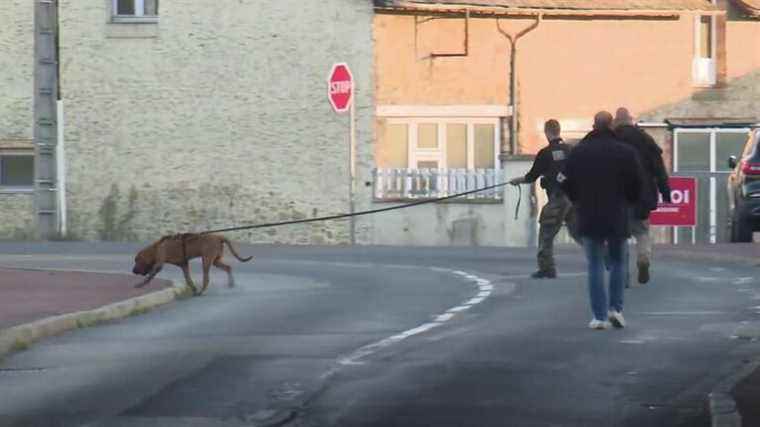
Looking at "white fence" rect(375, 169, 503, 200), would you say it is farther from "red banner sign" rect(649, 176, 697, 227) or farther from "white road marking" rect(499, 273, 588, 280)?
"white road marking" rect(499, 273, 588, 280)

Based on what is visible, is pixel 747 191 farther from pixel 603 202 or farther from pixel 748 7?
pixel 603 202

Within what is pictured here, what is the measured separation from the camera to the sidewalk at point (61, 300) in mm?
15484

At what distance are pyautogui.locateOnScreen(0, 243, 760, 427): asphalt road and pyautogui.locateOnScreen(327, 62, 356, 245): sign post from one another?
15.3m

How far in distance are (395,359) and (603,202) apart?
2.96 metres

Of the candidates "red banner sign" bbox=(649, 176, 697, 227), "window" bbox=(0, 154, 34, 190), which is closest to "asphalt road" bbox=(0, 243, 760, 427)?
"red banner sign" bbox=(649, 176, 697, 227)

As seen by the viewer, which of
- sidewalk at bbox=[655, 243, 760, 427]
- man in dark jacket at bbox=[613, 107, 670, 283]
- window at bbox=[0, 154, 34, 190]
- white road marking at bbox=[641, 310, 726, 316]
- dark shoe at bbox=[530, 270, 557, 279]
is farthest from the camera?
window at bbox=[0, 154, 34, 190]

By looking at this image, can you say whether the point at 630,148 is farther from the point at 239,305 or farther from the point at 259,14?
the point at 259,14

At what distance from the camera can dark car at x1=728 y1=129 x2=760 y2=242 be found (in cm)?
2830

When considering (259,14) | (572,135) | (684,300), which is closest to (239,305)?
(684,300)

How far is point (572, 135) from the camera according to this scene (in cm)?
3941

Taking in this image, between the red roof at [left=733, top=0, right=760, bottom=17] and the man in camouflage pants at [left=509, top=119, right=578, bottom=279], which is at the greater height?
the red roof at [left=733, top=0, right=760, bottom=17]

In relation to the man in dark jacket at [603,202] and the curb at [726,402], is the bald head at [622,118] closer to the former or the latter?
the man in dark jacket at [603,202]

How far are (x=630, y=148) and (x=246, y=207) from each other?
2232cm

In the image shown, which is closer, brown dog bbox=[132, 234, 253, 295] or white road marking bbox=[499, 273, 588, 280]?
brown dog bbox=[132, 234, 253, 295]
